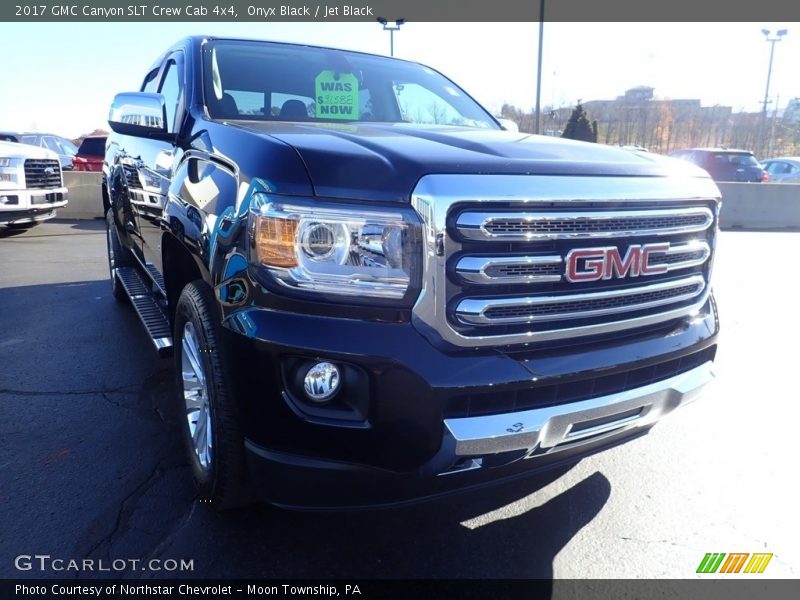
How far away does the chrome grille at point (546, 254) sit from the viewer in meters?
1.85

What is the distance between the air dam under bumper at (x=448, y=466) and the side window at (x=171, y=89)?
193 cm

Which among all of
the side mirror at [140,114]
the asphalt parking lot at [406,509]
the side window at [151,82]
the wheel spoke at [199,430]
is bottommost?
the asphalt parking lot at [406,509]

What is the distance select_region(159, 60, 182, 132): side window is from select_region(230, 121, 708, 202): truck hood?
0.75 metres

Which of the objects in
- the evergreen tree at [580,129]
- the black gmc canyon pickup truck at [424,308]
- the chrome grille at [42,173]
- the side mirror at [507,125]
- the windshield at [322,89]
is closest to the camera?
the black gmc canyon pickup truck at [424,308]

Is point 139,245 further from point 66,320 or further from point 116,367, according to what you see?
point 66,320

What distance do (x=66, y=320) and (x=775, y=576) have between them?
17.5 ft

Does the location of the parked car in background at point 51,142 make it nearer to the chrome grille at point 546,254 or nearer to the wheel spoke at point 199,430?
the wheel spoke at point 199,430

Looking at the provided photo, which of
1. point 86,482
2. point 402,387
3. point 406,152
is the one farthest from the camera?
point 86,482

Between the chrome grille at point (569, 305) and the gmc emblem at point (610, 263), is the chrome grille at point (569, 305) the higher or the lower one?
the lower one

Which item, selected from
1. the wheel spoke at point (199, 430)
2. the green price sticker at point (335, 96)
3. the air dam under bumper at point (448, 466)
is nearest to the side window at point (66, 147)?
the green price sticker at point (335, 96)

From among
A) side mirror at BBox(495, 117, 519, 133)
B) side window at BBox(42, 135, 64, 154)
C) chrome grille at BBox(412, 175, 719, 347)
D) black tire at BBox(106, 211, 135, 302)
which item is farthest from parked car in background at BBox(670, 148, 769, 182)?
side window at BBox(42, 135, 64, 154)

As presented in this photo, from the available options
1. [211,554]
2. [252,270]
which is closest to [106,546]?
[211,554]

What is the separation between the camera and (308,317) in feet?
6.07

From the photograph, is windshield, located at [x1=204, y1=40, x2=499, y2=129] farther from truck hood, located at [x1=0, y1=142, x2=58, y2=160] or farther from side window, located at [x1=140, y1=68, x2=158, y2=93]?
truck hood, located at [x1=0, y1=142, x2=58, y2=160]
